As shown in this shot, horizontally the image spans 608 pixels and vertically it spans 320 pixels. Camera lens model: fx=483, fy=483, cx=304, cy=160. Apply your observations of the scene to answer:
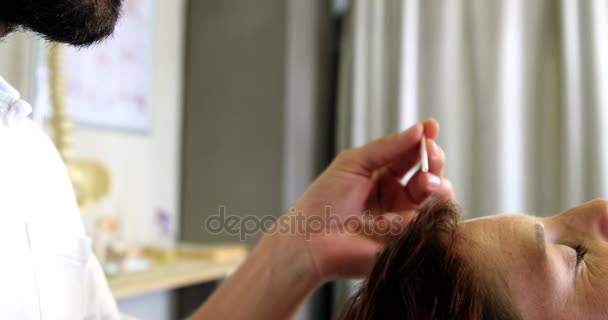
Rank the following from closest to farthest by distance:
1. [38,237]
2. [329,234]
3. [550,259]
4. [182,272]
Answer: [550,259] < [38,237] < [329,234] < [182,272]

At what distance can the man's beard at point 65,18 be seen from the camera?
0.63 m

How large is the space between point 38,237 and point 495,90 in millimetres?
1374

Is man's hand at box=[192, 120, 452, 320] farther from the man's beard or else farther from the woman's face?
the man's beard

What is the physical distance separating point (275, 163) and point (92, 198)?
2.11ft

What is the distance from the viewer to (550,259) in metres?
0.52

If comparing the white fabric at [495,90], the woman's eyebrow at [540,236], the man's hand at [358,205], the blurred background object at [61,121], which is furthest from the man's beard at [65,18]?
the white fabric at [495,90]

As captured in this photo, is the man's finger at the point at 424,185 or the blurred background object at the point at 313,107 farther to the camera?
the blurred background object at the point at 313,107

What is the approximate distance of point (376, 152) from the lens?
779 millimetres

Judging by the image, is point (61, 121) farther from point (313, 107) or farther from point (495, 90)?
point (495, 90)

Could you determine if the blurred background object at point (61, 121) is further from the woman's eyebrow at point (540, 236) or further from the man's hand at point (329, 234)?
the woman's eyebrow at point (540, 236)

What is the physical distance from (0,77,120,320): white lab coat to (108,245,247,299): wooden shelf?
0.39m

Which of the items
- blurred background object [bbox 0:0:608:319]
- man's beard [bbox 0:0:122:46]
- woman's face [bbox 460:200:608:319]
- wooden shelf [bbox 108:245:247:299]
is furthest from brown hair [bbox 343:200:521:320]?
blurred background object [bbox 0:0:608:319]

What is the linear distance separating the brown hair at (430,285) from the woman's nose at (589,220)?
124 mm

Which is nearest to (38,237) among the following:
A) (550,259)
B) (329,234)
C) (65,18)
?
(65,18)
